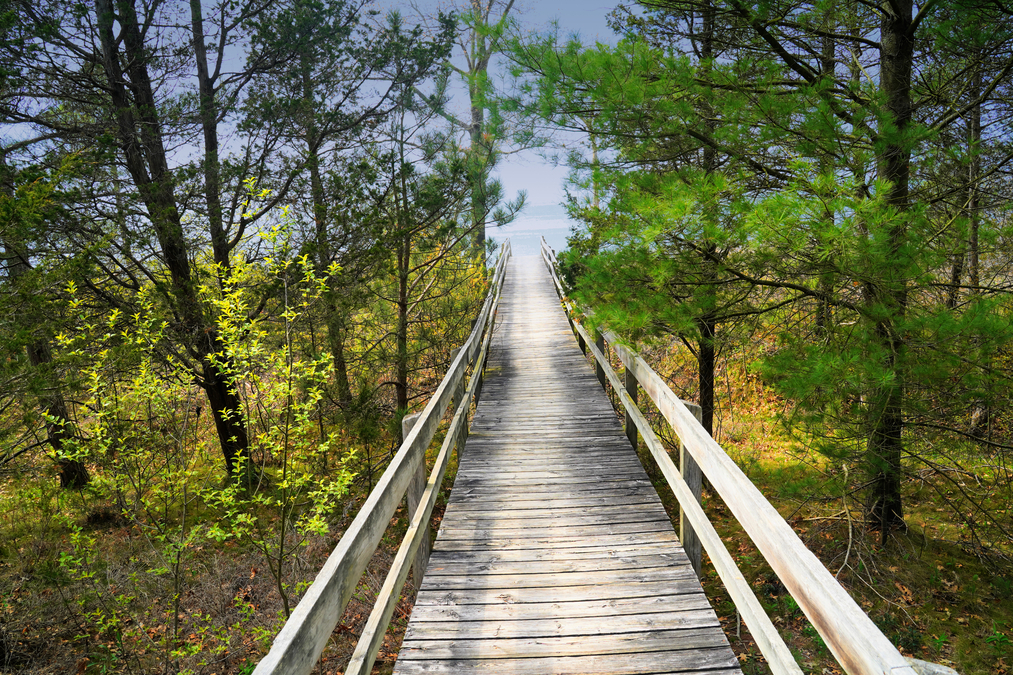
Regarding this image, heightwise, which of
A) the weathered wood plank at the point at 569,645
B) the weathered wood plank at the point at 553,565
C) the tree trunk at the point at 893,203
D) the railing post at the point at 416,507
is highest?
the tree trunk at the point at 893,203

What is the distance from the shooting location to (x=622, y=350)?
565cm

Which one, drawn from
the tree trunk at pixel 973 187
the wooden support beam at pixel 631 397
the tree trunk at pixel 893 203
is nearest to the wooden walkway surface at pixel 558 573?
the wooden support beam at pixel 631 397

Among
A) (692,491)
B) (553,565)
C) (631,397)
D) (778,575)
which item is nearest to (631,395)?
(631,397)

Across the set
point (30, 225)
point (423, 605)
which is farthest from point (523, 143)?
point (30, 225)

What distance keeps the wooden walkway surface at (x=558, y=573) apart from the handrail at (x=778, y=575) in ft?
1.44

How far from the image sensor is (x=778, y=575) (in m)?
1.98

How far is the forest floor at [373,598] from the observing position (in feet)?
16.0

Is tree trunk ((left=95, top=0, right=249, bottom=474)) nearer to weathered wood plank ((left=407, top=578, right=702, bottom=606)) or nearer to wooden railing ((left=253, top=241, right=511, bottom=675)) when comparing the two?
wooden railing ((left=253, top=241, right=511, bottom=675))

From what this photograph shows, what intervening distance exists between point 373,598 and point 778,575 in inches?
196

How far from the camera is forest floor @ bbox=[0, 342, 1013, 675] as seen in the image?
192 inches

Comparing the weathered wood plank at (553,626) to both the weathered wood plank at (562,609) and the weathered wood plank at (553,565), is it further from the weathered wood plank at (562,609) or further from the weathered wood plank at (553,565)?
the weathered wood plank at (553,565)

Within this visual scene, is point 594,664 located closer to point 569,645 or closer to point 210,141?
point 569,645

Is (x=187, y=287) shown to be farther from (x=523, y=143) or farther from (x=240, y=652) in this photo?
(x=523, y=143)

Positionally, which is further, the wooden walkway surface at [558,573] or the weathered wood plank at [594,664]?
the wooden walkway surface at [558,573]
